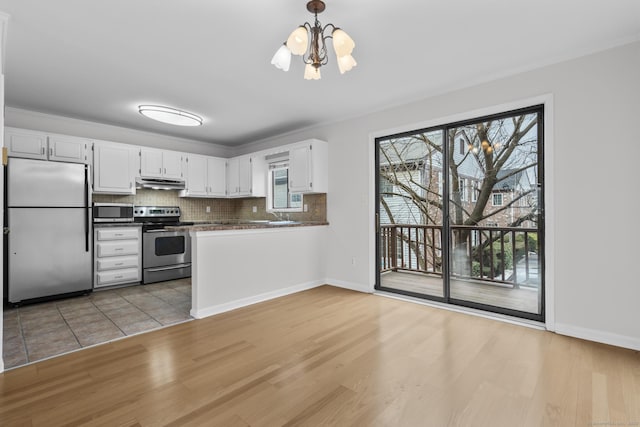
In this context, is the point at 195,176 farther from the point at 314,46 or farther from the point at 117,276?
the point at 314,46

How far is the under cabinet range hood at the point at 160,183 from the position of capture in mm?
4807

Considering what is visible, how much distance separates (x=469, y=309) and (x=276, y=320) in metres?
2.01

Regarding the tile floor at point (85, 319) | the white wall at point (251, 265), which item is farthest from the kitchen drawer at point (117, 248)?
the white wall at point (251, 265)

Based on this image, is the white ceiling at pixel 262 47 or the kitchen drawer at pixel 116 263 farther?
the kitchen drawer at pixel 116 263

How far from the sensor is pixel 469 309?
3.28 metres

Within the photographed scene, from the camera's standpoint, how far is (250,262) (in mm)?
3598

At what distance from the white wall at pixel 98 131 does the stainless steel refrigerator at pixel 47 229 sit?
0.85 metres

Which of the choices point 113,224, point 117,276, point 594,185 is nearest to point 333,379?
point 594,185

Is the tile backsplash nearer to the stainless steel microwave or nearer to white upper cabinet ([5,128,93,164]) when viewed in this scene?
the stainless steel microwave

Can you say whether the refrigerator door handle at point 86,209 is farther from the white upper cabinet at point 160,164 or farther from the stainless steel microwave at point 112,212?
the white upper cabinet at point 160,164

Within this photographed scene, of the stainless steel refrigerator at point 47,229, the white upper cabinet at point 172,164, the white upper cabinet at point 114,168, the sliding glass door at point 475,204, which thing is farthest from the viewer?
the white upper cabinet at point 172,164

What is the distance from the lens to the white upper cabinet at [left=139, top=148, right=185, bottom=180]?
4.79 meters

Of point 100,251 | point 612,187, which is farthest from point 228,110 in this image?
point 612,187

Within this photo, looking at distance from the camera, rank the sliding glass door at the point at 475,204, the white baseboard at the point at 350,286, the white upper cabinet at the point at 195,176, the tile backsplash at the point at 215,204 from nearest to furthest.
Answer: the sliding glass door at the point at 475,204 → the white baseboard at the point at 350,286 → the tile backsplash at the point at 215,204 → the white upper cabinet at the point at 195,176
